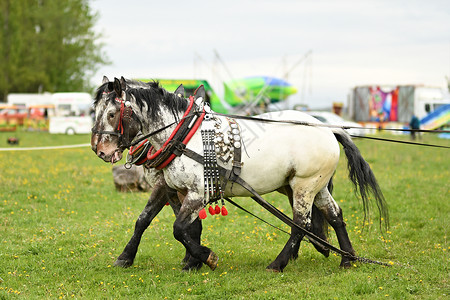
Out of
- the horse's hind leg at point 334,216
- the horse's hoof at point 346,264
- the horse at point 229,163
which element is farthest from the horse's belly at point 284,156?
the horse's hoof at point 346,264

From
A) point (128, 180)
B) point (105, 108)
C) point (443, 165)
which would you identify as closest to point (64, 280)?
point (105, 108)

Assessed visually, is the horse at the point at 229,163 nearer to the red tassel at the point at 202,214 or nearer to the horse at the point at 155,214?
the red tassel at the point at 202,214

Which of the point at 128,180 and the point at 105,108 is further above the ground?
the point at 105,108

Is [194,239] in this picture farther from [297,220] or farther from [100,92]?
[100,92]

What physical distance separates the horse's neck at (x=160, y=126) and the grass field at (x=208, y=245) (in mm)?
1626

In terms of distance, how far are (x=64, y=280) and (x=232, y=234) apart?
10.0ft

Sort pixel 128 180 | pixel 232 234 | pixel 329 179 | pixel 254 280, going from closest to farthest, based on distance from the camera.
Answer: pixel 254 280 < pixel 329 179 < pixel 232 234 < pixel 128 180

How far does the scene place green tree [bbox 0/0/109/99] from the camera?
47719 millimetres

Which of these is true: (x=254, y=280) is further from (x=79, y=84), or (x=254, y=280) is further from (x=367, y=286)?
(x=79, y=84)

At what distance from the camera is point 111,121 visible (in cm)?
566

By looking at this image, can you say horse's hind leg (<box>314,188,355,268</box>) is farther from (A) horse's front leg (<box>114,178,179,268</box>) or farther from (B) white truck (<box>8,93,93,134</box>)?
(B) white truck (<box>8,93,93,134</box>)

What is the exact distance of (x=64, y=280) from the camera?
5.91m

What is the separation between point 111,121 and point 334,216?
3.04 meters

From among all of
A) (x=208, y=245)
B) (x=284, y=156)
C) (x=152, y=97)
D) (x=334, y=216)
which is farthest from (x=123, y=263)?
(x=334, y=216)
